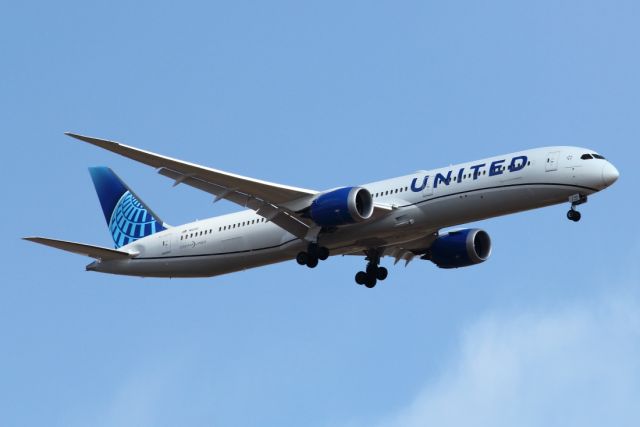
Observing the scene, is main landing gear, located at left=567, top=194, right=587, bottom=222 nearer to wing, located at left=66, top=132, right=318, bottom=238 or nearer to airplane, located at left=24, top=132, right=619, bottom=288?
airplane, located at left=24, top=132, right=619, bottom=288

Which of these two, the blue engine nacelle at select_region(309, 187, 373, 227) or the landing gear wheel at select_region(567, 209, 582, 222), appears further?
the blue engine nacelle at select_region(309, 187, 373, 227)

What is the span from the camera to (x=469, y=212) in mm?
46406

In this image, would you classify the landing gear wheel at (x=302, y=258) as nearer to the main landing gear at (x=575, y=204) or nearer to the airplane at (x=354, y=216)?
the airplane at (x=354, y=216)

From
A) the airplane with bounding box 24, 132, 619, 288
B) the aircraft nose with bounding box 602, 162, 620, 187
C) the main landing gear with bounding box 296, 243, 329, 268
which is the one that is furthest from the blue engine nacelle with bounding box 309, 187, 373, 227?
the aircraft nose with bounding box 602, 162, 620, 187

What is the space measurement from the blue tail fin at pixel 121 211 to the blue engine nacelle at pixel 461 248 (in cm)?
1160

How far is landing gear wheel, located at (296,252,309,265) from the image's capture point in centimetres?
4931

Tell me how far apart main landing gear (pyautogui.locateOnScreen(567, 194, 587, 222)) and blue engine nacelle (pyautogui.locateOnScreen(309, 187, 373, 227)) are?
7.04m

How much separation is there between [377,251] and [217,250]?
6322mm

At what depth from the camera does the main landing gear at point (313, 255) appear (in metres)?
49.0

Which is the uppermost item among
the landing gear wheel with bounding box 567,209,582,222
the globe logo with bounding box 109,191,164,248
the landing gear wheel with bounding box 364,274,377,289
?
the globe logo with bounding box 109,191,164,248

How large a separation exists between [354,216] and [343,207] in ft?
1.72

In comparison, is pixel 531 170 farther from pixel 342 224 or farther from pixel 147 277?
pixel 147 277

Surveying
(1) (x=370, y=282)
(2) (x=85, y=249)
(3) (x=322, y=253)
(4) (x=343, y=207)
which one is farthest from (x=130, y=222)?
(4) (x=343, y=207)

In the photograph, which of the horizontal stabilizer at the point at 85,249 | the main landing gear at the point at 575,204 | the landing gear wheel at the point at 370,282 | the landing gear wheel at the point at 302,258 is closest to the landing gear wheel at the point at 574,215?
the main landing gear at the point at 575,204
